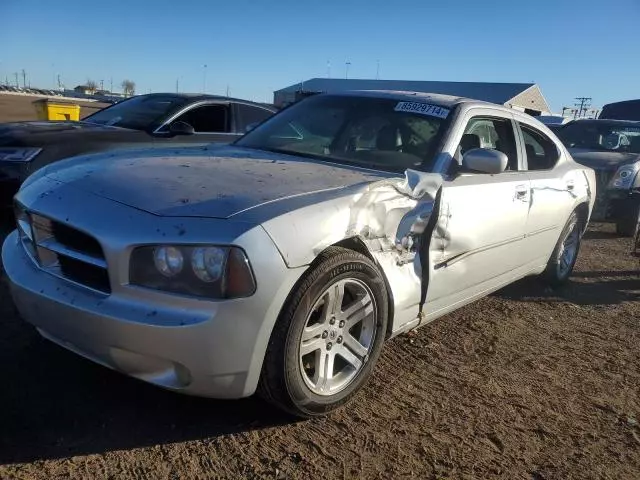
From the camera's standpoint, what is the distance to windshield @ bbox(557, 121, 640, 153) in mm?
8992

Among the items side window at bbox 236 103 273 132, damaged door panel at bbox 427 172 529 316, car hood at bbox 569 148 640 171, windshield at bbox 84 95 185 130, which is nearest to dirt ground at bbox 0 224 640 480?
damaged door panel at bbox 427 172 529 316

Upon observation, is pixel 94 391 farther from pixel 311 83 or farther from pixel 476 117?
pixel 311 83

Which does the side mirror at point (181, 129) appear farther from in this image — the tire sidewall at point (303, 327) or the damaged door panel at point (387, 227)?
the tire sidewall at point (303, 327)

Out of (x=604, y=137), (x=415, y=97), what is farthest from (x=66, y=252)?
(x=604, y=137)

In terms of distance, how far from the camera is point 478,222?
348 cm

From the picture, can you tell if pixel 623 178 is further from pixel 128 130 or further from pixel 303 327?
pixel 303 327

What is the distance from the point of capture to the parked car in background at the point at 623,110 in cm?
1499

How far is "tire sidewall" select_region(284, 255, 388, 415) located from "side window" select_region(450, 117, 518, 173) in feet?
4.32

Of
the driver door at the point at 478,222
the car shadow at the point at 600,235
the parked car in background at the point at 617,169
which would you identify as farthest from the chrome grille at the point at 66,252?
the car shadow at the point at 600,235

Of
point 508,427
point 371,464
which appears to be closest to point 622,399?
point 508,427

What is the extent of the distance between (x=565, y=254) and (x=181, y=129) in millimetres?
4136

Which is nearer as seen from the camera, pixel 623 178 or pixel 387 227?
pixel 387 227

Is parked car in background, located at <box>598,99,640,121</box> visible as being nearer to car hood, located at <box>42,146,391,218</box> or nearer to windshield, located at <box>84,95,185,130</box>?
windshield, located at <box>84,95,185,130</box>

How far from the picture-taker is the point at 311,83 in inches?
2320
